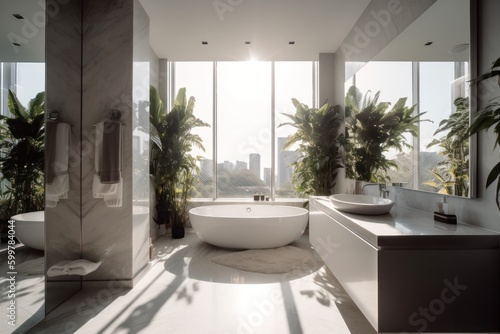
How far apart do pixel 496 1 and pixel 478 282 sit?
1.47 meters

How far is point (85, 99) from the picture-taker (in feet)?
7.55

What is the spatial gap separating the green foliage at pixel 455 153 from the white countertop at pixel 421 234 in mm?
240

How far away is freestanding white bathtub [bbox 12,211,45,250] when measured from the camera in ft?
5.24

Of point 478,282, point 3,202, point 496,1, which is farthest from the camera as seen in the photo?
point 3,202

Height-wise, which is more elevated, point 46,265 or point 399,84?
point 399,84

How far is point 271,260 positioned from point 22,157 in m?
2.35

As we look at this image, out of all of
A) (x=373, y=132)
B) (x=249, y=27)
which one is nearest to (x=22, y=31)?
(x=249, y=27)

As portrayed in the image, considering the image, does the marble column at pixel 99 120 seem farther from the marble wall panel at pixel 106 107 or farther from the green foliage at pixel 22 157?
the green foliage at pixel 22 157

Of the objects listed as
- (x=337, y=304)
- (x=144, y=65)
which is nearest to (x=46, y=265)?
(x=144, y=65)

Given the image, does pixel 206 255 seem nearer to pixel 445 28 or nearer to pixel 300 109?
pixel 300 109

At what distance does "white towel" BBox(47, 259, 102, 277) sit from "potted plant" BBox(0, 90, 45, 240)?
58 cm

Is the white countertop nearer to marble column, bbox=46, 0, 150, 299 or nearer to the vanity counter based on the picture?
the vanity counter

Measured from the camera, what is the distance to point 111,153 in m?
2.21

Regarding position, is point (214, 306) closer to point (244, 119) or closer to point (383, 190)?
point (383, 190)
